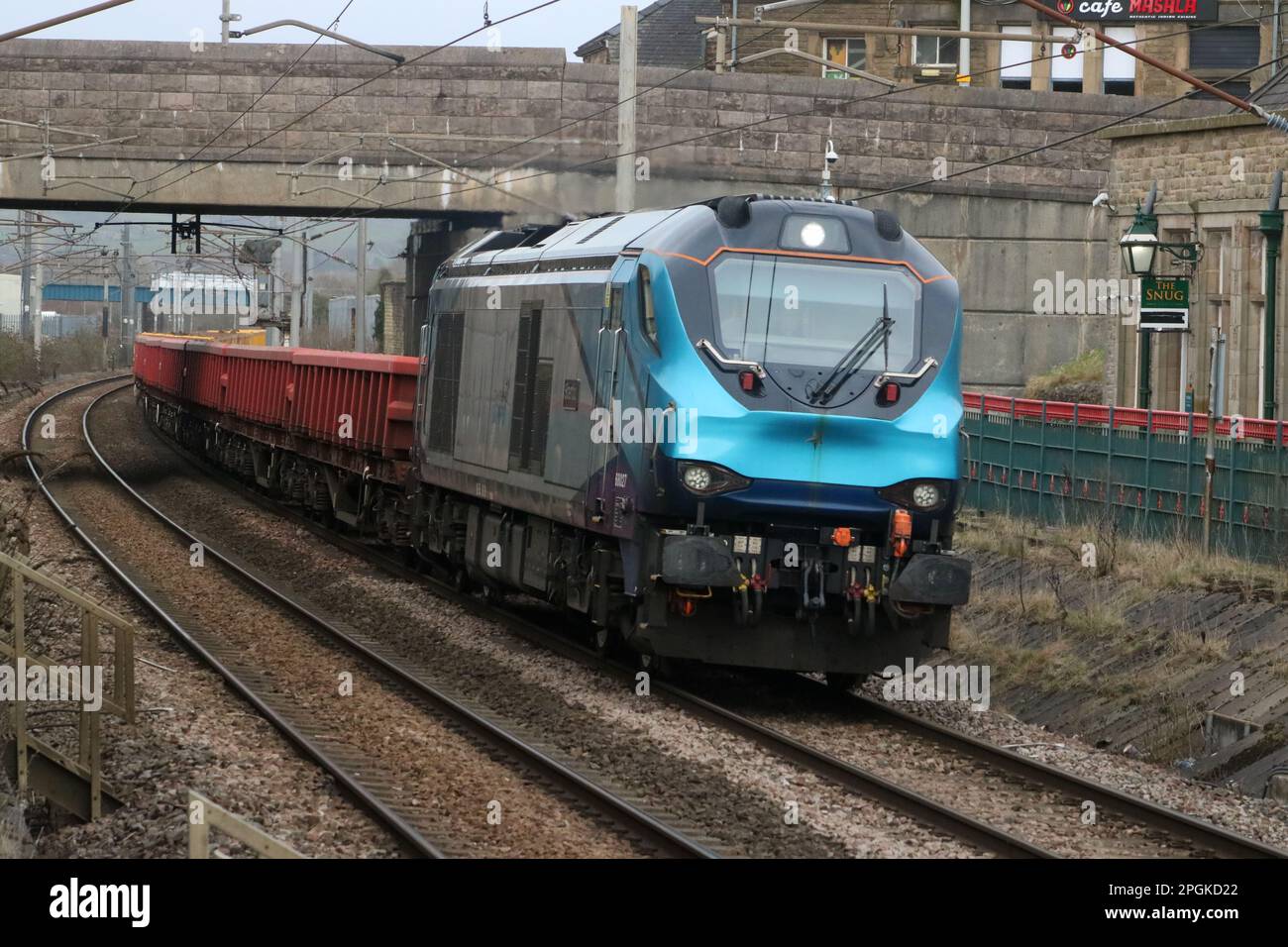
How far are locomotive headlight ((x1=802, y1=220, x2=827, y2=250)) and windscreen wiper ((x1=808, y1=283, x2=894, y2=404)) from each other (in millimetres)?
522

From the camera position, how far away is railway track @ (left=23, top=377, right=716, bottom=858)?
30.1 ft

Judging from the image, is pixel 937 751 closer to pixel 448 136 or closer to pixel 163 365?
pixel 448 136

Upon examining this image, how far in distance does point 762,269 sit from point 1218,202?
11740 millimetres

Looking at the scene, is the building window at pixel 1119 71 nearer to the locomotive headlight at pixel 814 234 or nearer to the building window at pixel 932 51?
the building window at pixel 932 51

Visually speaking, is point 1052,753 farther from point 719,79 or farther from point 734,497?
point 719,79

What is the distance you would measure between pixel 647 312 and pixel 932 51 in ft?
122

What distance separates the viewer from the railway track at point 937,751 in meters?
9.02

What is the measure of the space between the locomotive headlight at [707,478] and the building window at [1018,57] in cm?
3663

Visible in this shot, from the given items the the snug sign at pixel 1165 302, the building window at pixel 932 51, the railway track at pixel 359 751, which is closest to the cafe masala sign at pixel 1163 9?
the building window at pixel 932 51

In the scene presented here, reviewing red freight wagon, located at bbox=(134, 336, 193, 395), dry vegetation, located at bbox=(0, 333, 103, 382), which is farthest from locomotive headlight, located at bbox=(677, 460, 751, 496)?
dry vegetation, located at bbox=(0, 333, 103, 382)

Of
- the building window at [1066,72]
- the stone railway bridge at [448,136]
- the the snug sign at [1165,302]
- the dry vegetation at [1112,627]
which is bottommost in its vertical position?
the dry vegetation at [1112,627]

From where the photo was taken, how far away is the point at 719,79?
29.9m
